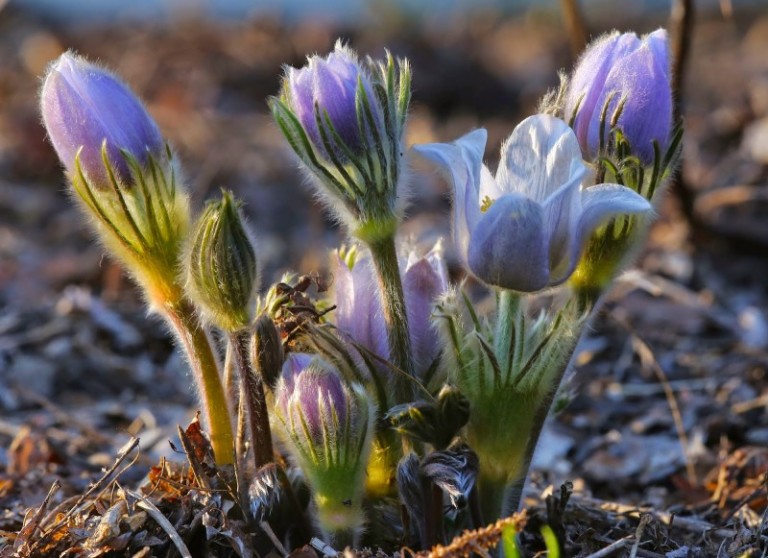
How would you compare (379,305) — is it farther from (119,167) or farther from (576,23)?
(576,23)

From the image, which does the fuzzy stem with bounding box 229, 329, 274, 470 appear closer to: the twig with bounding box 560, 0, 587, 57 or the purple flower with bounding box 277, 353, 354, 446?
the purple flower with bounding box 277, 353, 354, 446

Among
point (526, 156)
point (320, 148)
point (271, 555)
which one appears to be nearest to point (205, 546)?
point (271, 555)

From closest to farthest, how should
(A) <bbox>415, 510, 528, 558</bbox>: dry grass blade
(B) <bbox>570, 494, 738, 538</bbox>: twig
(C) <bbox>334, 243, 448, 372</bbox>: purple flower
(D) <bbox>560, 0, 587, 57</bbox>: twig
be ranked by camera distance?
(A) <bbox>415, 510, 528, 558</bbox>: dry grass blade, (C) <bbox>334, 243, 448, 372</bbox>: purple flower, (B) <bbox>570, 494, 738, 538</bbox>: twig, (D) <bbox>560, 0, 587, 57</bbox>: twig

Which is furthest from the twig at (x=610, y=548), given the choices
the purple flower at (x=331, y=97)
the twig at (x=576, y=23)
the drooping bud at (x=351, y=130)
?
the twig at (x=576, y=23)

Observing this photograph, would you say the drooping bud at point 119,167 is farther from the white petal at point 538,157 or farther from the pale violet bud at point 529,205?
the white petal at point 538,157

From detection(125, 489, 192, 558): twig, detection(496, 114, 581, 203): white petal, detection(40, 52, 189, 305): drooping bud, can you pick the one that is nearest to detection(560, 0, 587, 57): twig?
detection(496, 114, 581, 203): white petal

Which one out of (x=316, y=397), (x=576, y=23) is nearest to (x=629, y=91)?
(x=316, y=397)

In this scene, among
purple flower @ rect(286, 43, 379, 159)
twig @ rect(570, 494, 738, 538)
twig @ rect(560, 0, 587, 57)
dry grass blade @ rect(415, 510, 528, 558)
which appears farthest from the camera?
twig @ rect(560, 0, 587, 57)
